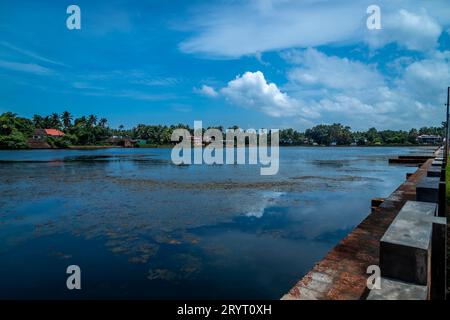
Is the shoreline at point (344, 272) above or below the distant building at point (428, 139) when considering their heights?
below

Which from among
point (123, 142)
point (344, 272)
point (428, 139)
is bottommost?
point (344, 272)

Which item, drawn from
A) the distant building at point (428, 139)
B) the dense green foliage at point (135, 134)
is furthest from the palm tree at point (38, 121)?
the distant building at point (428, 139)

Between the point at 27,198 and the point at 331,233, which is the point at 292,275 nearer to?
the point at 331,233

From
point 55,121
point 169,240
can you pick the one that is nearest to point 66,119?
point 55,121

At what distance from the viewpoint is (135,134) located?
377 ft

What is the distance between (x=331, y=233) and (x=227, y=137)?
115599mm

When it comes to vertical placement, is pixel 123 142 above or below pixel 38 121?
below

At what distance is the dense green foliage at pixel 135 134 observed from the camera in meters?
67.4

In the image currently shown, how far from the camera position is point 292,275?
5.33 metres

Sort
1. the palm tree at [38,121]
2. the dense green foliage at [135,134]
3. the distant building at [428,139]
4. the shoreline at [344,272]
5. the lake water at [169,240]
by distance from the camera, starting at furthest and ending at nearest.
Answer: the distant building at [428,139]
the palm tree at [38,121]
the dense green foliage at [135,134]
the lake water at [169,240]
the shoreline at [344,272]

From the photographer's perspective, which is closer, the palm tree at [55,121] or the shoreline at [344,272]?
the shoreline at [344,272]

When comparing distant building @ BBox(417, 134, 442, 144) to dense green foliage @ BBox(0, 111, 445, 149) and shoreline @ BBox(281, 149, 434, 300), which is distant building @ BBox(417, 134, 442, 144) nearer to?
dense green foliage @ BBox(0, 111, 445, 149)

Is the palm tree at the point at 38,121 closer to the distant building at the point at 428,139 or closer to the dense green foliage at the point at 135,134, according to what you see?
the dense green foliage at the point at 135,134

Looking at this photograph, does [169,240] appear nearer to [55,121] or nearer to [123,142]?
[123,142]
